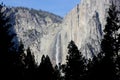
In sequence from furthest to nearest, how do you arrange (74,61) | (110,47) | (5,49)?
1. (74,61)
2. (110,47)
3. (5,49)

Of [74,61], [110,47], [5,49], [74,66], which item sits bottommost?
[5,49]

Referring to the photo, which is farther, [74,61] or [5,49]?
[74,61]

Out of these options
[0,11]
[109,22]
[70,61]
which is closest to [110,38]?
[109,22]

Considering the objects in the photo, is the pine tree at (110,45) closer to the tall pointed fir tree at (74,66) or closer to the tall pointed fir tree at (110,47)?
the tall pointed fir tree at (110,47)

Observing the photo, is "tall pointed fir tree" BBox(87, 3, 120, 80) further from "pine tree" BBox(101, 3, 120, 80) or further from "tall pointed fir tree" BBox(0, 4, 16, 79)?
"tall pointed fir tree" BBox(0, 4, 16, 79)

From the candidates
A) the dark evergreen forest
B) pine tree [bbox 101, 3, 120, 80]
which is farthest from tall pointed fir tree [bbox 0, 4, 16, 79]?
pine tree [bbox 101, 3, 120, 80]

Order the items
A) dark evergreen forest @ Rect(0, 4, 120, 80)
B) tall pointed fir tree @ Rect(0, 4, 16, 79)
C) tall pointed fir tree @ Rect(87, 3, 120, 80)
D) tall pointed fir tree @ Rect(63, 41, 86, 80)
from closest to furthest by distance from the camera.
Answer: tall pointed fir tree @ Rect(0, 4, 16, 79) < dark evergreen forest @ Rect(0, 4, 120, 80) < tall pointed fir tree @ Rect(87, 3, 120, 80) < tall pointed fir tree @ Rect(63, 41, 86, 80)

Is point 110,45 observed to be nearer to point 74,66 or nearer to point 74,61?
point 74,61

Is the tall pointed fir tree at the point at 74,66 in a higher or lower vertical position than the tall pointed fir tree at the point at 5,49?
higher

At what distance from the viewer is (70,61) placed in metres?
51.7

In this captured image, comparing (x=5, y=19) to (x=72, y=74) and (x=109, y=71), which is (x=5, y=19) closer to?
(x=109, y=71)

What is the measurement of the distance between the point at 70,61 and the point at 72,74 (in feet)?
4.90

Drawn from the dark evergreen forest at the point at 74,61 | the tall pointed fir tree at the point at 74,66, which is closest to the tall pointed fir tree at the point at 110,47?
the dark evergreen forest at the point at 74,61

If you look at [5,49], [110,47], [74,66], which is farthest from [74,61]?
[5,49]
